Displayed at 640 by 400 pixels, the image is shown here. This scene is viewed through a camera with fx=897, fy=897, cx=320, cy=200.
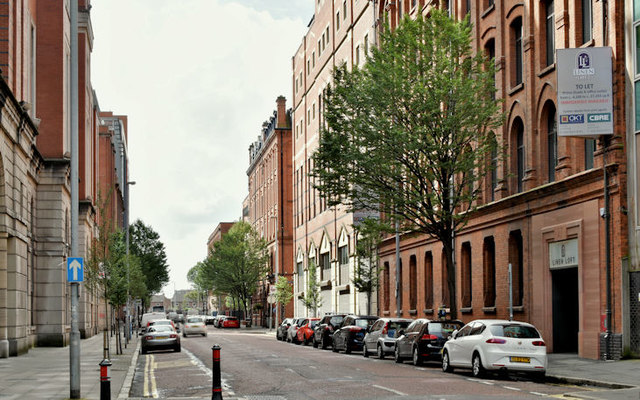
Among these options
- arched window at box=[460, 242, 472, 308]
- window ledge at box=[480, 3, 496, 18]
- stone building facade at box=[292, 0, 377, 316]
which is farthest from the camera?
stone building facade at box=[292, 0, 377, 316]

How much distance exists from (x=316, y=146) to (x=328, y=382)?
51.7 m

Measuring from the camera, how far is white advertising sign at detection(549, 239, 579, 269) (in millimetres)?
28266

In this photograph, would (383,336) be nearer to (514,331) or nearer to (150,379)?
(514,331)

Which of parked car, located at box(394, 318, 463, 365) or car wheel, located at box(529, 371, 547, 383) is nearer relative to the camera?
car wheel, located at box(529, 371, 547, 383)

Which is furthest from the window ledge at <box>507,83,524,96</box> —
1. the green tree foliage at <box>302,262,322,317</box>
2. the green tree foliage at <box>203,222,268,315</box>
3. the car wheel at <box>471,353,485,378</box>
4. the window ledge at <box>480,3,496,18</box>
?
the green tree foliage at <box>203,222,268,315</box>

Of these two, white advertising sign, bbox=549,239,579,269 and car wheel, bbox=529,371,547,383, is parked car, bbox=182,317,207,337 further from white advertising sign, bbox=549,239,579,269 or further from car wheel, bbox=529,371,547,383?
car wheel, bbox=529,371,547,383

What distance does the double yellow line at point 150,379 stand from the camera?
774 inches

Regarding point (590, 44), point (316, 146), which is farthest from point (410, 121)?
point (316, 146)

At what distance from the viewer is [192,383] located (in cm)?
2175

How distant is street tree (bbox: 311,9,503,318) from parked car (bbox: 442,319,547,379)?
784 centimetres

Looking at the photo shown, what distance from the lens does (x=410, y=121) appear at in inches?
1186

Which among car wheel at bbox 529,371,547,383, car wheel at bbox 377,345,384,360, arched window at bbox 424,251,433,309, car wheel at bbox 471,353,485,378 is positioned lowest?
car wheel at bbox 377,345,384,360

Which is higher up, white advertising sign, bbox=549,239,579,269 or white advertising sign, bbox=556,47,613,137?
white advertising sign, bbox=556,47,613,137

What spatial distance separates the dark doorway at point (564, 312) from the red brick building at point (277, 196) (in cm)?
5828
